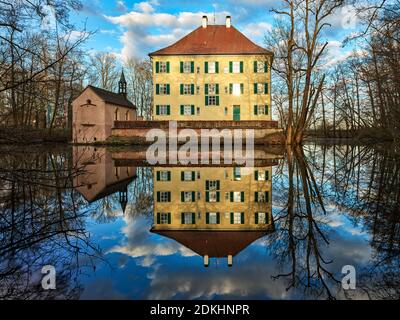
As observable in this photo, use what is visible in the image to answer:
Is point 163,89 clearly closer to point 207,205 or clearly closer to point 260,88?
point 260,88

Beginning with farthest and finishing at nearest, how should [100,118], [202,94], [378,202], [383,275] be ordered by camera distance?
[202,94] < [100,118] < [378,202] < [383,275]

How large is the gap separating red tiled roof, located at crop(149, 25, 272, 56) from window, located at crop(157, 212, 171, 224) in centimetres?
3412

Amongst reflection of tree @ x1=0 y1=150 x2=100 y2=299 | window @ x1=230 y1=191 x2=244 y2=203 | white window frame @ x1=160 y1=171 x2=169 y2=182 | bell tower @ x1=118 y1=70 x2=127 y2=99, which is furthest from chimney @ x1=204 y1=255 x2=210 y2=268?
bell tower @ x1=118 y1=70 x2=127 y2=99

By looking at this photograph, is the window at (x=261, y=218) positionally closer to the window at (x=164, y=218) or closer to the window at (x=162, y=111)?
the window at (x=164, y=218)

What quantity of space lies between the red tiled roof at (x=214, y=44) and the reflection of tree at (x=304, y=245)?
33.1 metres

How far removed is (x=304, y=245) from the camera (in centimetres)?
400

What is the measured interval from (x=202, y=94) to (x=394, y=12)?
27.5 meters

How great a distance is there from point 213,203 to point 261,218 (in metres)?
1.34

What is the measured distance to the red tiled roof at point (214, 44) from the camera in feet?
122

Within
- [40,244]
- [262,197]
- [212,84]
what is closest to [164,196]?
[262,197]

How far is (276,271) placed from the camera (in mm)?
3266

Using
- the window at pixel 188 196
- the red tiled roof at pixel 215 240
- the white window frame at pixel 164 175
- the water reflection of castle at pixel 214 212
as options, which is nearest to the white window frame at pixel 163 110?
the white window frame at pixel 164 175
